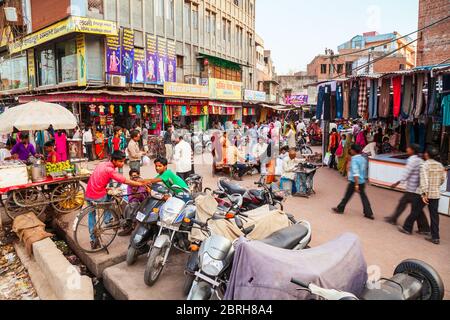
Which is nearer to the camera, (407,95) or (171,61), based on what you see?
(407,95)

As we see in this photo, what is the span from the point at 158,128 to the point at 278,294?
1671cm

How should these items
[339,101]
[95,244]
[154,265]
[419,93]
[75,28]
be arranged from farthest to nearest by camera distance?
[75,28], [339,101], [419,93], [95,244], [154,265]

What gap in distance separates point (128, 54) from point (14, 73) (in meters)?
10.4

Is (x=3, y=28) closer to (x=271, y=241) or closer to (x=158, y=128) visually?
(x=158, y=128)

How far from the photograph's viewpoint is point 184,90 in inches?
801

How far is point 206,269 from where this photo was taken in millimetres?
3545

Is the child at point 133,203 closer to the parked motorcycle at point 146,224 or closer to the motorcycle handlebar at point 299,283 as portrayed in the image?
the parked motorcycle at point 146,224

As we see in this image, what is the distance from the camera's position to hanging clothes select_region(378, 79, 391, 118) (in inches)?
375

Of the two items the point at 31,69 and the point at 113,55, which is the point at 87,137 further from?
the point at 31,69

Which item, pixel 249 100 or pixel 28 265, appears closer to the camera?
pixel 28 265

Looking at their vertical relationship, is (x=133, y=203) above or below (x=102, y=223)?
above

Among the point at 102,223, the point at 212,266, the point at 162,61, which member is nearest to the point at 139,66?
the point at 162,61
